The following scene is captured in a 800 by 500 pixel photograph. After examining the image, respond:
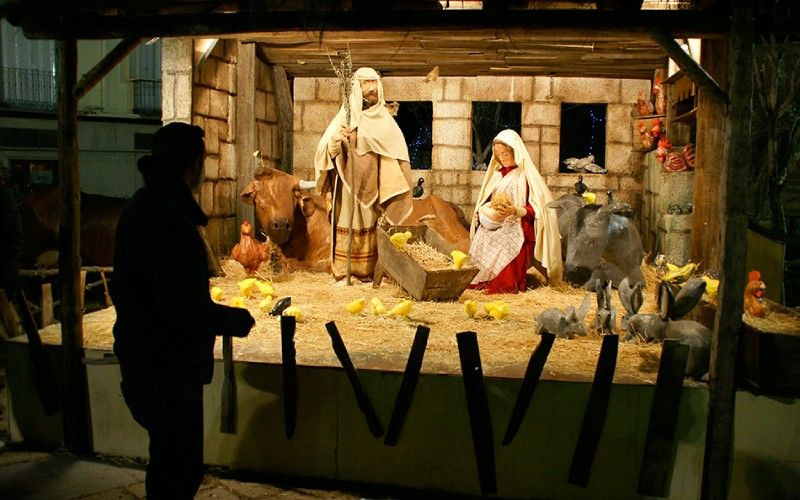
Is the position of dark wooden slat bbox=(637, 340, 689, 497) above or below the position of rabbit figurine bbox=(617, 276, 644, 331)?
below

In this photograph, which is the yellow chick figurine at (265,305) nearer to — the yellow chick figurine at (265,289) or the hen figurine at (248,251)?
the yellow chick figurine at (265,289)

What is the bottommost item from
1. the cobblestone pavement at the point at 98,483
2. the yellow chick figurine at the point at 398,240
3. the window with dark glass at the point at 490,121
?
the cobblestone pavement at the point at 98,483

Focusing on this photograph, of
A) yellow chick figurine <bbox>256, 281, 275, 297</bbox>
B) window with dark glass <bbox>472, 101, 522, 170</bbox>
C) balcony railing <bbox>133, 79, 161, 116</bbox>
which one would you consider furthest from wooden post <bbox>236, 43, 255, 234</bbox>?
balcony railing <bbox>133, 79, 161, 116</bbox>

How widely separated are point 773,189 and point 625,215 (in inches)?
72.5

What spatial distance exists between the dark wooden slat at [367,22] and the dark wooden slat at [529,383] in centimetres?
182

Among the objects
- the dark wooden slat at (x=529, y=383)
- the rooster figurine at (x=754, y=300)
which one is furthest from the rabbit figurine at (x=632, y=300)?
the dark wooden slat at (x=529, y=383)

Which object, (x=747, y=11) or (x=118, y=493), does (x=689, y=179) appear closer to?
(x=747, y=11)

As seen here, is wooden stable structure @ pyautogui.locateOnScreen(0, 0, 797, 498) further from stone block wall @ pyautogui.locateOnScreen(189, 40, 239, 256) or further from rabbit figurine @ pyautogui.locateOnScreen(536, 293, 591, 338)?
stone block wall @ pyautogui.locateOnScreen(189, 40, 239, 256)

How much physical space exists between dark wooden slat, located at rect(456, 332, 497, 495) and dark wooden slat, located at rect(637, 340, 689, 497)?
0.85m

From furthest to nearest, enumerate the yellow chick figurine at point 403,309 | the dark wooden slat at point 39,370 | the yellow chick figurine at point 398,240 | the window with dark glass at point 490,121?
the window with dark glass at point 490,121
the yellow chick figurine at point 398,240
the yellow chick figurine at point 403,309
the dark wooden slat at point 39,370

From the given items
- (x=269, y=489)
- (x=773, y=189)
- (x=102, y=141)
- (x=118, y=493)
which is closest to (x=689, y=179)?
(x=773, y=189)

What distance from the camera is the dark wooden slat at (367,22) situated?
428cm

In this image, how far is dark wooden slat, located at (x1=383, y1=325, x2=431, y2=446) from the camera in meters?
4.41

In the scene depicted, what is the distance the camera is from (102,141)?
77.3ft
